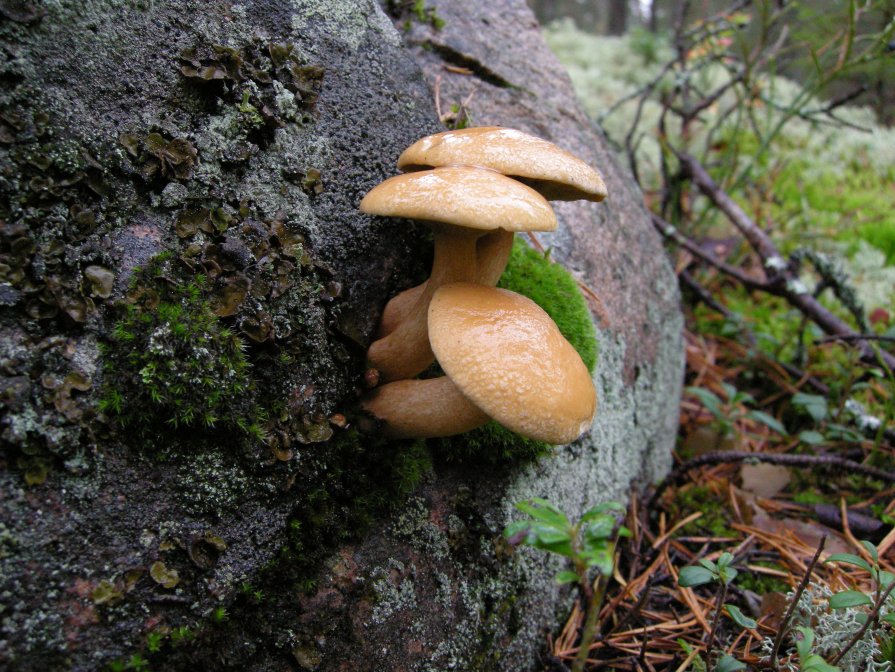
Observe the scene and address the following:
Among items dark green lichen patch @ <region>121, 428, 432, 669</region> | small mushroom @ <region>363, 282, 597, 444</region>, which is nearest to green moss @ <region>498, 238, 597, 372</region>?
small mushroom @ <region>363, 282, 597, 444</region>

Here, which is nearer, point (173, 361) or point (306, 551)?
point (173, 361)

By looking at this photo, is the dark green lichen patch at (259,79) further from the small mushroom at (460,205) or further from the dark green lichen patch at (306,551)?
the dark green lichen patch at (306,551)

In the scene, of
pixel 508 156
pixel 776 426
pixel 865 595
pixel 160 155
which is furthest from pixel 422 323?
pixel 776 426

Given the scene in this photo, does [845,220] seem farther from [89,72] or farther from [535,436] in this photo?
[89,72]

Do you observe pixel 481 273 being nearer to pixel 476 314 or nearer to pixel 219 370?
pixel 476 314

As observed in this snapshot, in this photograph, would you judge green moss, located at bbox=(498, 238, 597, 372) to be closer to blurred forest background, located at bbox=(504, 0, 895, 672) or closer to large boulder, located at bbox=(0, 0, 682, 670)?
large boulder, located at bbox=(0, 0, 682, 670)

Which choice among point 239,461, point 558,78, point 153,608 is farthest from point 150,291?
point 558,78
